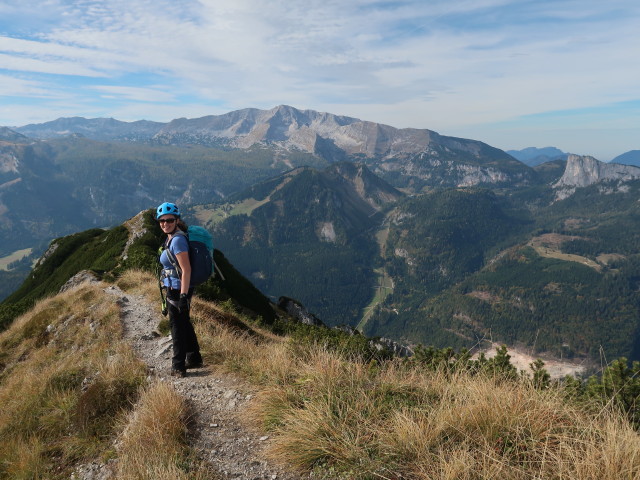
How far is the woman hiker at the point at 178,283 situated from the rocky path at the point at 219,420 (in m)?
0.43

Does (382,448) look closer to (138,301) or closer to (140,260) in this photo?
(138,301)

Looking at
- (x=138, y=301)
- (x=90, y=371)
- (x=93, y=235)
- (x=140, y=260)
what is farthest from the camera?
(x=93, y=235)

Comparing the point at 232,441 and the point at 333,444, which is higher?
the point at 333,444

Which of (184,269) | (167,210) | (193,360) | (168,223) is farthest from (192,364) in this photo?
(167,210)

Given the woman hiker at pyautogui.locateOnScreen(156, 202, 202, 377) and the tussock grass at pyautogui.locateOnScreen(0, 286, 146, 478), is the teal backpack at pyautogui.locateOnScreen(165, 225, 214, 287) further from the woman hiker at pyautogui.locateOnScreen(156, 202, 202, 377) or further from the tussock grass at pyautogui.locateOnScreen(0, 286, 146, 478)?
the tussock grass at pyautogui.locateOnScreen(0, 286, 146, 478)

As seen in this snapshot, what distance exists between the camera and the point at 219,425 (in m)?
6.22

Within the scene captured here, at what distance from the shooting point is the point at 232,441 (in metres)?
5.68

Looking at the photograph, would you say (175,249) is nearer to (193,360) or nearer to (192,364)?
(193,360)

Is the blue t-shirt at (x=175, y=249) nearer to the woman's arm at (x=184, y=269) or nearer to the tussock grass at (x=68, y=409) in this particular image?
the woman's arm at (x=184, y=269)

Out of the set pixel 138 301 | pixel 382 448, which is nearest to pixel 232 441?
pixel 382 448

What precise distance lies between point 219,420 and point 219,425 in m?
0.17

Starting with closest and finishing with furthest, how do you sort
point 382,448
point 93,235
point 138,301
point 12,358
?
1. point 382,448
2. point 12,358
3. point 138,301
4. point 93,235

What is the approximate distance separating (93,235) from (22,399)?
64788 millimetres

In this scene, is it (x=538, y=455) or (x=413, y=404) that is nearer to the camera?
(x=538, y=455)
